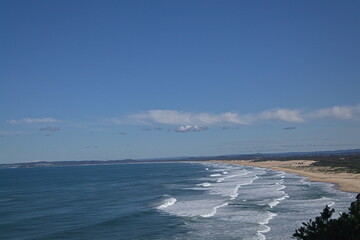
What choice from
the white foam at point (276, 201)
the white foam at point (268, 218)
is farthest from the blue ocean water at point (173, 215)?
the white foam at point (276, 201)

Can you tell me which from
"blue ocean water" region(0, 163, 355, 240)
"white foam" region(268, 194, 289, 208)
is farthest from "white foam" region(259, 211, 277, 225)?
"white foam" region(268, 194, 289, 208)

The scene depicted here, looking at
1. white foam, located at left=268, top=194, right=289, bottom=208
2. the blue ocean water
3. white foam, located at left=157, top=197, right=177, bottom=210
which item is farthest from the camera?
white foam, located at left=157, top=197, right=177, bottom=210

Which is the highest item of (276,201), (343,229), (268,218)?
(343,229)

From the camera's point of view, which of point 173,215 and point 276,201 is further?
point 276,201

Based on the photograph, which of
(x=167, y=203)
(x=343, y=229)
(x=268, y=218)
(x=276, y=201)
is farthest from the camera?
(x=167, y=203)

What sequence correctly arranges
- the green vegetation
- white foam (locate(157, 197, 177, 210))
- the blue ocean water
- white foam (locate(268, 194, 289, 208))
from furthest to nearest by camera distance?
1. white foam (locate(157, 197, 177, 210))
2. white foam (locate(268, 194, 289, 208))
3. the blue ocean water
4. the green vegetation

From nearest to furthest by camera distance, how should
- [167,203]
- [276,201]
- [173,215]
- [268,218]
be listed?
[268,218], [173,215], [276,201], [167,203]

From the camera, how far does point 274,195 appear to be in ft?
170

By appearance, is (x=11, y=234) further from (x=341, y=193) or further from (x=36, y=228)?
(x=341, y=193)

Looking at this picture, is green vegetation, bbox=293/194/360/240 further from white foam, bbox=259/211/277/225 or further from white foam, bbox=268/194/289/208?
white foam, bbox=268/194/289/208

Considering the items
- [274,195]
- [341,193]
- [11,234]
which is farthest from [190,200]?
Result: [11,234]

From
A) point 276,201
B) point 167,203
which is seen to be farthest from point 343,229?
point 167,203

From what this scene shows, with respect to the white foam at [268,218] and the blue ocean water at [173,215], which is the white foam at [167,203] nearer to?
the blue ocean water at [173,215]

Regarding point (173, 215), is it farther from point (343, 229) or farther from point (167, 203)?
point (343, 229)
